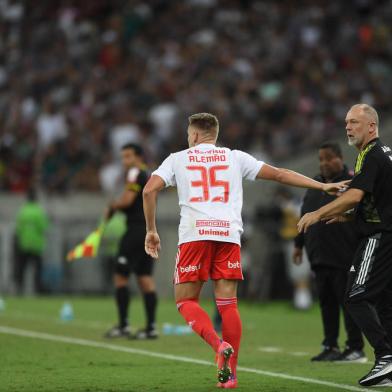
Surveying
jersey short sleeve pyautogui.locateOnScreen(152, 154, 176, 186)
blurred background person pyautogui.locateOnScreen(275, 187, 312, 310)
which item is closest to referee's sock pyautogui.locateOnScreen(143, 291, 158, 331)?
jersey short sleeve pyautogui.locateOnScreen(152, 154, 176, 186)

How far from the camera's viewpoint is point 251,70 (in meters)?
26.2

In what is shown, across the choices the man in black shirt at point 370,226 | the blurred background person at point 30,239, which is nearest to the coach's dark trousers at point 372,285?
the man in black shirt at point 370,226

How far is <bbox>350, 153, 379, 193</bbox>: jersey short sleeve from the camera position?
8.91m

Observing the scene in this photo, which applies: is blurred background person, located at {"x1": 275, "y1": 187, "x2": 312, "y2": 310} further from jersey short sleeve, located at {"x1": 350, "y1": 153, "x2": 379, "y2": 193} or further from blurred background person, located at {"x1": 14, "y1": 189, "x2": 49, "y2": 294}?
jersey short sleeve, located at {"x1": 350, "y1": 153, "x2": 379, "y2": 193}

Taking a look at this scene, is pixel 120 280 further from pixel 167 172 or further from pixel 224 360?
pixel 224 360

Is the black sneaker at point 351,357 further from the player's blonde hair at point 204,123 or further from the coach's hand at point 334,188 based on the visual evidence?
the player's blonde hair at point 204,123

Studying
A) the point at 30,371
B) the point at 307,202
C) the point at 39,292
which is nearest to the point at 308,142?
the point at 39,292

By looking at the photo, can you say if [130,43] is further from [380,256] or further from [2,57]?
[380,256]

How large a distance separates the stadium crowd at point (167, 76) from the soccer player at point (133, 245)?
1001cm

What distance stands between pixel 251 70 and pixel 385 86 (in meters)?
3.13

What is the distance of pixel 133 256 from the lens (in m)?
14.0

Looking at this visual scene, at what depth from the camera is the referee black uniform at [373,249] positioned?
9.02 meters

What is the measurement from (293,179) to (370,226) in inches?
27.7

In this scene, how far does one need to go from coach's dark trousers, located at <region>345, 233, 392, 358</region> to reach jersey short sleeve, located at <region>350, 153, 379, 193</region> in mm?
449
